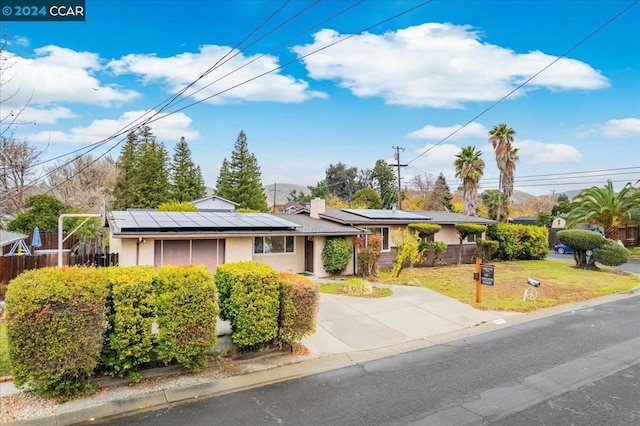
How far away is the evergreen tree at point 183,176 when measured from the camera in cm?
4806

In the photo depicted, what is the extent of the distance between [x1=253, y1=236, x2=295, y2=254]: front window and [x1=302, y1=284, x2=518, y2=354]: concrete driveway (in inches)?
218

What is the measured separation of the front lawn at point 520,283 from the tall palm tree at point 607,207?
146 inches

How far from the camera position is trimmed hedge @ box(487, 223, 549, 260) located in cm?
2438

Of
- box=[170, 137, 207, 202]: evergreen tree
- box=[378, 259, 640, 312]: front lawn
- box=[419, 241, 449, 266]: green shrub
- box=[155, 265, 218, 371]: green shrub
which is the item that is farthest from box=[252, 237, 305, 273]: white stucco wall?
box=[170, 137, 207, 202]: evergreen tree

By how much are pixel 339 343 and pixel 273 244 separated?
998 centimetres

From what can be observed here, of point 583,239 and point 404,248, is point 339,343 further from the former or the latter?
point 583,239

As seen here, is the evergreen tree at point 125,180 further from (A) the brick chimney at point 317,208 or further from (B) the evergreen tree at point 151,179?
(A) the brick chimney at point 317,208

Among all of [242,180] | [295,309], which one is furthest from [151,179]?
[295,309]

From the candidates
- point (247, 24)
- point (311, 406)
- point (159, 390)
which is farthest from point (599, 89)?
point (159, 390)

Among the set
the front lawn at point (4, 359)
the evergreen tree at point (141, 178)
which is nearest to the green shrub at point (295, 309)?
the front lawn at point (4, 359)

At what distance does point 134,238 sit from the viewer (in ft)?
43.7

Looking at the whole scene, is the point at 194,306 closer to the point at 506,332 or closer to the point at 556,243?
the point at 506,332

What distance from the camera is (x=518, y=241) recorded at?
24844 mm

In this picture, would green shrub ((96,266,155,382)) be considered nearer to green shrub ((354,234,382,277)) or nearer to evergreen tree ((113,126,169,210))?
green shrub ((354,234,382,277))
